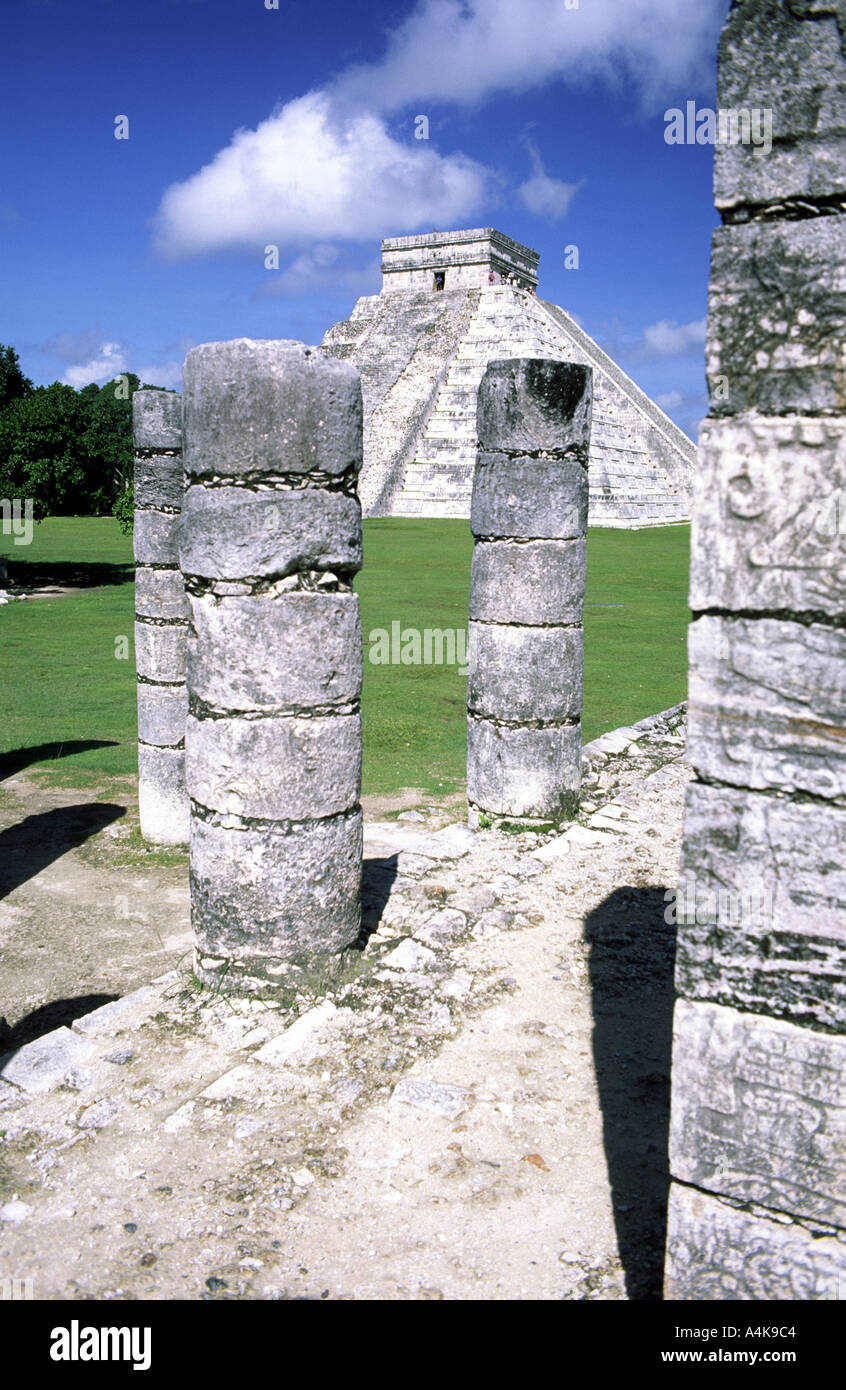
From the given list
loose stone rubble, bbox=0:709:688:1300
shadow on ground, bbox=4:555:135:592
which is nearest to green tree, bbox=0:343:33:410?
shadow on ground, bbox=4:555:135:592

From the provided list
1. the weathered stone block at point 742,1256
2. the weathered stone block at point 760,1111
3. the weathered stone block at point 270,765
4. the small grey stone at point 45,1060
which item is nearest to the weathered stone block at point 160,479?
the weathered stone block at point 270,765

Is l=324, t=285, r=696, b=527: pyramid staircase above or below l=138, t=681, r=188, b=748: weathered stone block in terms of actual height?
above

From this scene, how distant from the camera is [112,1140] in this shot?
13.1 ft

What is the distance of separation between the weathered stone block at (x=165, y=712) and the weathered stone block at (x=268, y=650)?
2.59 m

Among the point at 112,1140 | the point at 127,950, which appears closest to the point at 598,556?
the point at 127,950

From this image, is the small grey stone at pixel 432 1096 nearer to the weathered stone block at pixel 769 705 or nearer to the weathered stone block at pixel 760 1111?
the weathered stone block at pixel 760 1111

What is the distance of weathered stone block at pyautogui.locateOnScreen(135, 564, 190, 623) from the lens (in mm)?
7473

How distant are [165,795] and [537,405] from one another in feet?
13.0

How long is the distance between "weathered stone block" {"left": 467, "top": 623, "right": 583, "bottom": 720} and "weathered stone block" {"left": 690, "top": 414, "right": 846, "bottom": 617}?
16.6 feet

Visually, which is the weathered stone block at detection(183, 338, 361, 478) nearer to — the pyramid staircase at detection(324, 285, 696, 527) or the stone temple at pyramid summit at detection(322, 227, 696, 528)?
the stone temple at pyramid summit at detection(322, 227, 696, 528)

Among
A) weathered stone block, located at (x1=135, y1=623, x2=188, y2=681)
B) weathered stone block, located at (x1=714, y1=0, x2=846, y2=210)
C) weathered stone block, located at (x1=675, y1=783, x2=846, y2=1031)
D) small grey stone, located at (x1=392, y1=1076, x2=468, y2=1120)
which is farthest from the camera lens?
weathered stone block, located at (x1=135, y1=623, x2=188, y2=681)

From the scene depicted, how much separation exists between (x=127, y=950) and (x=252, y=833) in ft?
5.40
